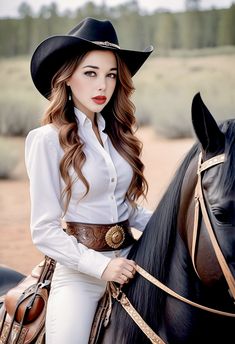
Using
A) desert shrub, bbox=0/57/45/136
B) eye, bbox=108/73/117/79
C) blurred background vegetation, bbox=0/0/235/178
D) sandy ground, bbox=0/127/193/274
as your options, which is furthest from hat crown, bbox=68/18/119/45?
desert shrub, bbox=0/57/45/136

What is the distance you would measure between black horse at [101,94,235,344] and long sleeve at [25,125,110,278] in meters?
0.16

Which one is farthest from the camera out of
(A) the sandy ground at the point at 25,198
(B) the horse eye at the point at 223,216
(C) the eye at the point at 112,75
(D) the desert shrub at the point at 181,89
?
(D) the desert shrub at the point at 181,89

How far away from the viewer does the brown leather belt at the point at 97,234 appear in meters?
2.25

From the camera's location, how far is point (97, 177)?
88.6 inches

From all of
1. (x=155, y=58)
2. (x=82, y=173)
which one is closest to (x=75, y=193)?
(x=82, y=173)

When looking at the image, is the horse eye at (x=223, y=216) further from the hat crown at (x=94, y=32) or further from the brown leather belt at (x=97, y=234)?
the hat crown at (x=94, y=32)

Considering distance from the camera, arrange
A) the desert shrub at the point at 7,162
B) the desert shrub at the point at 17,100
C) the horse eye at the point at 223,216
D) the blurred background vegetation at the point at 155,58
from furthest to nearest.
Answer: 1. the blurred background vegetation at the point at 155,58
2. the desert shrub at the point at 17,100
3. the desert shrub at the point at 7,162
4. the horse eye at the point at 223,216

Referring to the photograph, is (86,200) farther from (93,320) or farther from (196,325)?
(196,325)

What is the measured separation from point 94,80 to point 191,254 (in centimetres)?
75

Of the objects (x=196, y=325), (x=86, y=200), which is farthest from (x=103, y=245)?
(x=196, y=325)

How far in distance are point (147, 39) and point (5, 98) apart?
6640 millimetres

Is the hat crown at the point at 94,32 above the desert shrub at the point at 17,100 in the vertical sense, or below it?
above

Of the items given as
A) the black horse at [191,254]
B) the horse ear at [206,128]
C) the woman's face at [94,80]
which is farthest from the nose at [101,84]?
the horse ear at [206,128]

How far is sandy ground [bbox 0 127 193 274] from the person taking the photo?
28.5 ft
